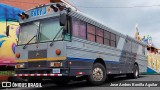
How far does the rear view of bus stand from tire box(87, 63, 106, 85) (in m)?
1.78

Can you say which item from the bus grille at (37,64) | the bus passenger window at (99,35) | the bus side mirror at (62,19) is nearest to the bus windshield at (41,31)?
the bus side mirror at (62,19)

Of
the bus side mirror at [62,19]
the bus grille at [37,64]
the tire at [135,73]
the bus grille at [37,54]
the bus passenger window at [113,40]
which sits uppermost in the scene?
the bus side mirror at [62,19]

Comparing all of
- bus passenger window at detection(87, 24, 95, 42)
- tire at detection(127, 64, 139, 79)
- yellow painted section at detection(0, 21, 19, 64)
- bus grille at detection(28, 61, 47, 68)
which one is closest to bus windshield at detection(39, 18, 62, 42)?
bus grille at detection(28, 61, 47, 68)

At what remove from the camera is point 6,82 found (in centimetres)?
1290

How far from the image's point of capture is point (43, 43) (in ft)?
32.2

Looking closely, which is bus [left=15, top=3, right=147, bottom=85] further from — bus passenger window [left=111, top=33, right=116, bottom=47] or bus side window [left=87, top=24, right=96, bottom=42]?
bus passenger window [left=111, top=33, right=116, bottom=47]

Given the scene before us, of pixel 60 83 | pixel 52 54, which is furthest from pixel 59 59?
pixel 60 83

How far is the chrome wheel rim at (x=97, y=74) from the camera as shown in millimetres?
11021

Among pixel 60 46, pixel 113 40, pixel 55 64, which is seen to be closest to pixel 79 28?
pixel 60 46

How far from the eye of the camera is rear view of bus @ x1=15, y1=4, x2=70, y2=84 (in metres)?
9.34

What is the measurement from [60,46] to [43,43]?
0.78 meters

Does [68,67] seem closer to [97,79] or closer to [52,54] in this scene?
[52,54]

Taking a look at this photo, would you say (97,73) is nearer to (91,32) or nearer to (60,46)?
(91,32)

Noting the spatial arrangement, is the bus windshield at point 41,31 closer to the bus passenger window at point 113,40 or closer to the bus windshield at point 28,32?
the bus windshield at point 28,32
